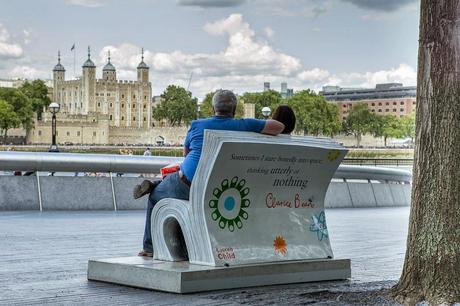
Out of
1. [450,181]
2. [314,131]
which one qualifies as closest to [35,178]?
[450,181]

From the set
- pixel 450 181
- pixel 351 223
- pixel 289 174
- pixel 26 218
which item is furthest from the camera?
pixel 351 223

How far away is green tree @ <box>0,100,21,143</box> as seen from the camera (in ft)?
508

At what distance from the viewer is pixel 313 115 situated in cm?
17250

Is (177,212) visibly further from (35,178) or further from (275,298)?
(35,178)

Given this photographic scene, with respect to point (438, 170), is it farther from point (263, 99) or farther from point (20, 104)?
point (263, 99)

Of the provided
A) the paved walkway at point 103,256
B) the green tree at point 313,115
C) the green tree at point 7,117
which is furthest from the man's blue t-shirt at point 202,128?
the green tree at point 313,115

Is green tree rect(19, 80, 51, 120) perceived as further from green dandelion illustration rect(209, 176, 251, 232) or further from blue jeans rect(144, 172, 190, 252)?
green dandelion illustration rect(209, 176, 251, 232)

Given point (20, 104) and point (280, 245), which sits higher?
point (20, 104)

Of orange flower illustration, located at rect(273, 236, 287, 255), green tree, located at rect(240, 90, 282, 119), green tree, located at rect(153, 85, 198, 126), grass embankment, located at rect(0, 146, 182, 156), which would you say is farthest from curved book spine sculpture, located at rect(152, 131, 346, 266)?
green tree, located at rect(153, 85, 198, 126)

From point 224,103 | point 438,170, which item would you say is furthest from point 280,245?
point 438,170

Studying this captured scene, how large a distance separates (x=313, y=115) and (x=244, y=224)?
16668 centimetres

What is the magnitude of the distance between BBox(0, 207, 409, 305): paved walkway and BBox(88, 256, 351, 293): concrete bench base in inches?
2.9

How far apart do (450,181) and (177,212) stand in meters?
1.84

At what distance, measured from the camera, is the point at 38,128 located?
170 metres
